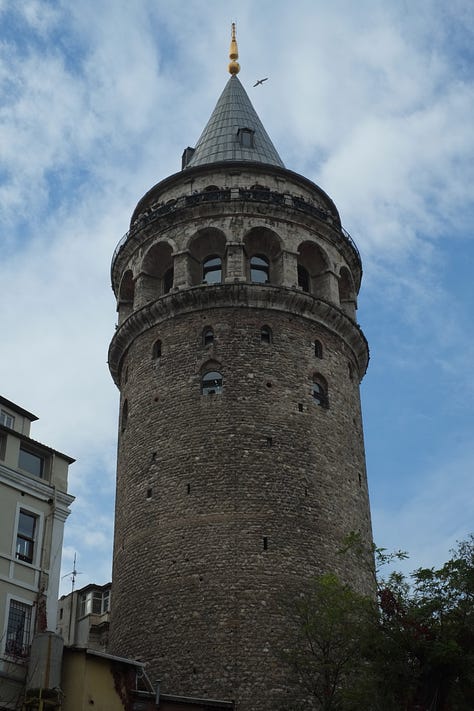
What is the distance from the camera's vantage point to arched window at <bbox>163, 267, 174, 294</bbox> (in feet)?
162

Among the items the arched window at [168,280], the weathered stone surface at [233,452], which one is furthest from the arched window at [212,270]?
the arched window at [168,280]

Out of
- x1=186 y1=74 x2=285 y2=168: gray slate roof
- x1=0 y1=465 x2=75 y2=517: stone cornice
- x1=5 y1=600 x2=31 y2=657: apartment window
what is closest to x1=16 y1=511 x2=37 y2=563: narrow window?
x1=0 y1=465 x2=75 y2=517: stone cornice

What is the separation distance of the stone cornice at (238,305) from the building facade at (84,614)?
15.6 meters

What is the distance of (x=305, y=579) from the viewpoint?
1572 inches

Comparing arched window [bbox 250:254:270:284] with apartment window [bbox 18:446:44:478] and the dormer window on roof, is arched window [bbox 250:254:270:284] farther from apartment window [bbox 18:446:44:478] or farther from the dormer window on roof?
apartment window [bbox 18:446:44:478]

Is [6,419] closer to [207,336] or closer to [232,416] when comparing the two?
[232,416]

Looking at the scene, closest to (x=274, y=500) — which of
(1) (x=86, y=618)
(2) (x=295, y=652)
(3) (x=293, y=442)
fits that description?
(3) (x=293, y=442)

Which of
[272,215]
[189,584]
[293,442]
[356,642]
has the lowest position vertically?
[356,642]

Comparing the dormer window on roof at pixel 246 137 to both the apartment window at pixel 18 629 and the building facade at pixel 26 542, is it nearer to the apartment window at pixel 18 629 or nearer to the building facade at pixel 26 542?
the building facade at pixel 26 542

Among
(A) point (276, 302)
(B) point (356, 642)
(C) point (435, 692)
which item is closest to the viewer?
(C) point (435, 692)

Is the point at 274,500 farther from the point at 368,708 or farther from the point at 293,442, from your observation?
the point at 368,708

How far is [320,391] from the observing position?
4562cm

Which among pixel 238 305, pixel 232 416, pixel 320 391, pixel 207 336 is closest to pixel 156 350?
pixel 207 336

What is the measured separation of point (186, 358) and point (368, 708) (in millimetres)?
18080
